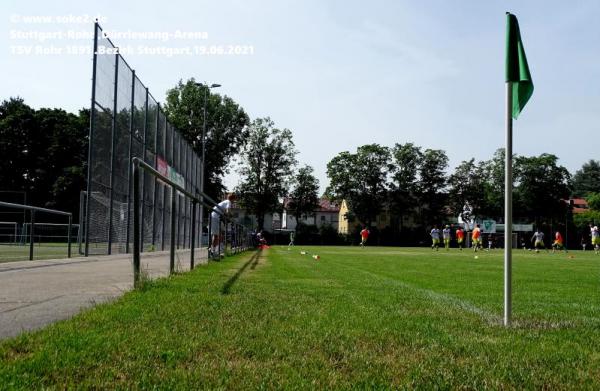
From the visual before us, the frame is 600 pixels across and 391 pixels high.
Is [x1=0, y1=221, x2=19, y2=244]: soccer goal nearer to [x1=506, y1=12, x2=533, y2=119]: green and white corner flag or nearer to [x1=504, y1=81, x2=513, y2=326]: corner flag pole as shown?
[x1=504, y1=81, x2=513, y2=326]: corner flag pole

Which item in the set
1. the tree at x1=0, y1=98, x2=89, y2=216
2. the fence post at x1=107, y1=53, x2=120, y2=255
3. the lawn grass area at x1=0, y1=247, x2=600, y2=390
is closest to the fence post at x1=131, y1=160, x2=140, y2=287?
the lawn grass area at x1=0, y1=247, x2=600, y2=390

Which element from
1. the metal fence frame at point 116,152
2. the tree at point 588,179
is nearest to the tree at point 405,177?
the tree at point 588,179

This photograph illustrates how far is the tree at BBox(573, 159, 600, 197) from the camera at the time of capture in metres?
144

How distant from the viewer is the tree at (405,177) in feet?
316

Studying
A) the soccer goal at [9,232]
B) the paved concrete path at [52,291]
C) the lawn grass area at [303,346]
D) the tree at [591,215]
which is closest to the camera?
the lawn grass area at [303,346]

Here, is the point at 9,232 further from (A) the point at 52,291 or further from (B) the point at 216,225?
(A) the point at 52,291

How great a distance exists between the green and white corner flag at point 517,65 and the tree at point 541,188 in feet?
316

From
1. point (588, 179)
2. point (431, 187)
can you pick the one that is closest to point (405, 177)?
point (431, 187)

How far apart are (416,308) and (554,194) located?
326 feet

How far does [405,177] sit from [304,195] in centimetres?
1637

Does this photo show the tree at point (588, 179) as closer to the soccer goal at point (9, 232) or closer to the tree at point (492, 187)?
the tree at point (492, 187)

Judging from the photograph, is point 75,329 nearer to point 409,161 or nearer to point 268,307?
point 268,307

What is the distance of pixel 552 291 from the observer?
9367mm

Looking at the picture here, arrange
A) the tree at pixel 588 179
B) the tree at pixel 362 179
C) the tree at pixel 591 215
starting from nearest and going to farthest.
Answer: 1. the tree at pixel 362 179
2. the tree at pixel 591 215
3. the tree at pixel 588 179
